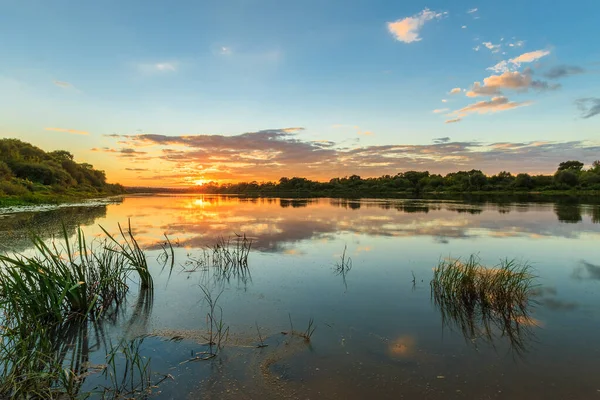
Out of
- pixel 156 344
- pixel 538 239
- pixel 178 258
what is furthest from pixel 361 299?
pixel 538 239

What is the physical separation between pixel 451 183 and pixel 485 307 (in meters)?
100

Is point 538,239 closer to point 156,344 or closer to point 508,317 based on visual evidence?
point 508,317

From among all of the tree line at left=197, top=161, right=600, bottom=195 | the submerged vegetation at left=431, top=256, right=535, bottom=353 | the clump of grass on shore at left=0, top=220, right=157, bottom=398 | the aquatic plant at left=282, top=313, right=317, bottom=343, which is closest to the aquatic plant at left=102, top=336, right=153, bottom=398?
the clump of grass on shore at left=0, top=220, right=157, bottom=398

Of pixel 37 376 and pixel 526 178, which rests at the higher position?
pixel 526 178

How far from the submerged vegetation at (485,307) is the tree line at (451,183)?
8186cm

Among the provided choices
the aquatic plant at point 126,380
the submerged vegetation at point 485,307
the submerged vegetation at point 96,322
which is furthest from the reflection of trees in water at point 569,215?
the aquatic plant at point 126,380

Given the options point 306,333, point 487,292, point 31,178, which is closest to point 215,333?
point 306,333

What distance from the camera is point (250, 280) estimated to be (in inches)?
322

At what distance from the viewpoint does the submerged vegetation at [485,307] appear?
16.9 feet

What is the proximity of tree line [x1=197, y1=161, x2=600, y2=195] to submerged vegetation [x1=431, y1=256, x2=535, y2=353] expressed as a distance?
81.9 metres

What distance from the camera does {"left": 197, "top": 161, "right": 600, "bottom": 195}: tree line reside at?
237 ft

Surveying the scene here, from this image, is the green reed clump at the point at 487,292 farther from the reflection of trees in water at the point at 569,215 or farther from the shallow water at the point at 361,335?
the reflection of trees in water at the point at 569,215

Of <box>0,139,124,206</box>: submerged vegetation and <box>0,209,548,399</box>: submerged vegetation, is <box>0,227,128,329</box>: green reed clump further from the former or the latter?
<box>0,139,124,206</box>: submerged vegetation

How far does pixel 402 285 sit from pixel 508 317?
2.32m
